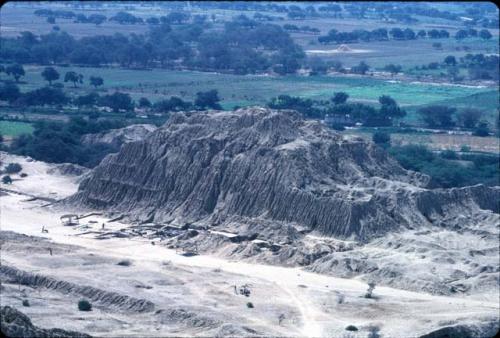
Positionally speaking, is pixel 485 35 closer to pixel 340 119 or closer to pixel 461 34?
pixel 461 34

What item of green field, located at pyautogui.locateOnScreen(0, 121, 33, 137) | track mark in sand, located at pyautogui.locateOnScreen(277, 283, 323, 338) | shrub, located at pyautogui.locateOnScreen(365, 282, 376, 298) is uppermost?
track mark in sand, located at pyautogui.locateOnScreen(277, 283, 323, 338)

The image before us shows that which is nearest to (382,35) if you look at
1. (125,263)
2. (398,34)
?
(398,34)

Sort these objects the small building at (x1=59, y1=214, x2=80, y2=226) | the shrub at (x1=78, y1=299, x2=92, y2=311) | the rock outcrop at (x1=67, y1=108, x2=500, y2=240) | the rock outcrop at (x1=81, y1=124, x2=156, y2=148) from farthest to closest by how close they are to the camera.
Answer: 1. the rock outcrop at (x1=81, y1=124, x2=156, y2=148)
2. the small building at (x1=59, y1=214, x2=80, y2=226)
3. the rock outcrop at (x1=67, y1=108, x2=500, y2=240)
4. the shrub at (x1=78, y1=299, x2=92, y2=311)

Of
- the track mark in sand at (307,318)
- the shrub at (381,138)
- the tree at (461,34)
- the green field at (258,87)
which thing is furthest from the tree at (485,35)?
the track mark in sand at (307,318)

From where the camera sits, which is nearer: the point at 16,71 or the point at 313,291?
the point at 313,291

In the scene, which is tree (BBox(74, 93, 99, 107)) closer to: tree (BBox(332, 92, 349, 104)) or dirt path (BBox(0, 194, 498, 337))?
tree (BBox(332, 92, 349, 104))

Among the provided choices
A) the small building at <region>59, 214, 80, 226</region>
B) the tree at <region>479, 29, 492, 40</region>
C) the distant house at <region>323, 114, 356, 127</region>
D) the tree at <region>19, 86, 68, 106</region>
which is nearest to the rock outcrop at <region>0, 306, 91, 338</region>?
→ the small building at <region>59, 214, 80, 226</region>

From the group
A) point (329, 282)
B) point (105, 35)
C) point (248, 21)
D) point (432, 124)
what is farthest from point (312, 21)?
point (329, 282)
